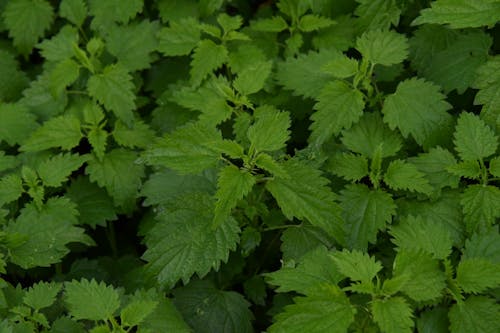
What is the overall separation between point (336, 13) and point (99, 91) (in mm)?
1602

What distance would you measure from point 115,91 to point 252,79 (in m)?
0.89

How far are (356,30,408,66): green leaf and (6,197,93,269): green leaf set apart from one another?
1871 millimetres

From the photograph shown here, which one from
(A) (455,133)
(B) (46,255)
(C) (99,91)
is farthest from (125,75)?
(A) (455,133)

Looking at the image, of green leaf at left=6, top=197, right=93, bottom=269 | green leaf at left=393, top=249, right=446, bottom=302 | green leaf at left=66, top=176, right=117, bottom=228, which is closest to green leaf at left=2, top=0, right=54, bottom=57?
green leaf at left=66, top=176, right=117, bottom=228

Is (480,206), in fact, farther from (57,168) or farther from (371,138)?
(57,168)

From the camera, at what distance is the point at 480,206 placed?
3281 mm

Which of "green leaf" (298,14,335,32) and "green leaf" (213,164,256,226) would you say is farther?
"green leaf" (298,14,335,32)

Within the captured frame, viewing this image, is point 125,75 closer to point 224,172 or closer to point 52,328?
point 224,172

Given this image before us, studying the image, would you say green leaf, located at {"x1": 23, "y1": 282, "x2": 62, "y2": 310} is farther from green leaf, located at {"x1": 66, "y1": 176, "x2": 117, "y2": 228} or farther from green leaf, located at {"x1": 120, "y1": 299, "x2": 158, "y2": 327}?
green leaf, located at {"x1": 66, "y1": 176, "x2": 117, "y2": 228}

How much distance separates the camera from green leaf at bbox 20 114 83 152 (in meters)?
3.90

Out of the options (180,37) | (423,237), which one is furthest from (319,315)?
(180,37)

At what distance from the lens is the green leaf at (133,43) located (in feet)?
14.2

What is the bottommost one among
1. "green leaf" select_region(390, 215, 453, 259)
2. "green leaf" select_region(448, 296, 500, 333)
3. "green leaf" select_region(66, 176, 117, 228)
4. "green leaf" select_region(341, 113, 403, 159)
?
"green leaf" select_region(448, 296, 500, 333)

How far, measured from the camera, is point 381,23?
159 inches
